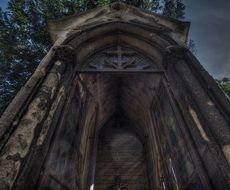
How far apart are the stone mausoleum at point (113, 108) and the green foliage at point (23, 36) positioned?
4.04 meters

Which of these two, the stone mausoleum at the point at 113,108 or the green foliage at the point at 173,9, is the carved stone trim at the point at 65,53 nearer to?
the stone mausoleum at the point at 113,108

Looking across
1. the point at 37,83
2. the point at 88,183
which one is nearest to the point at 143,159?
the point at 88,183

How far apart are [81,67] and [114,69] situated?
2.78 feet

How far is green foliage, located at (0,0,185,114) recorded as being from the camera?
26.7ft

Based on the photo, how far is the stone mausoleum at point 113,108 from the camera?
262 cm

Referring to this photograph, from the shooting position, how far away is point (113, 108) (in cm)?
780

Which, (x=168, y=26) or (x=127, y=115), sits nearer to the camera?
(x=168, y=26)

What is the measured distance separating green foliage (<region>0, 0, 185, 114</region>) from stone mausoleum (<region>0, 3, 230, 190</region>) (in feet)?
13.2

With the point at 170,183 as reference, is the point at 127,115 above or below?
above

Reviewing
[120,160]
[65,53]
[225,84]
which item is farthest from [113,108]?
[225,84]

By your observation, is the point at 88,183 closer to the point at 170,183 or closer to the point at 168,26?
the point at 170,183

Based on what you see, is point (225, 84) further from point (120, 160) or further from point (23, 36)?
point (23, 36)

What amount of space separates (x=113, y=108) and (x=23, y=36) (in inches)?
215

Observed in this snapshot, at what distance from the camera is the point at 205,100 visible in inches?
130
